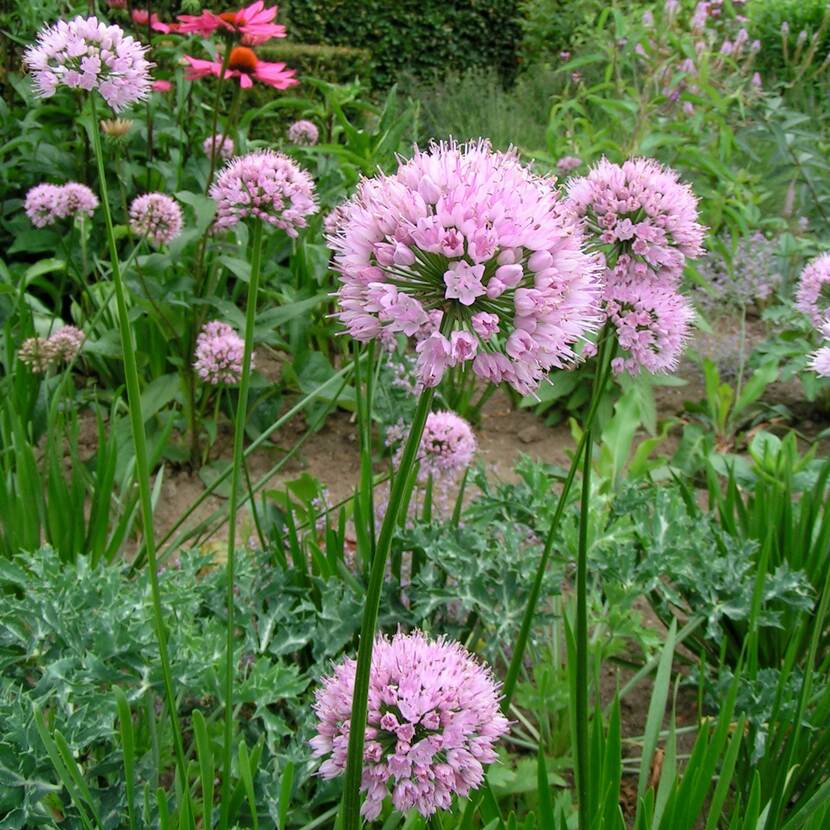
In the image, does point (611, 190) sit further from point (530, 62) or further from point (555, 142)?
point (530, 62)

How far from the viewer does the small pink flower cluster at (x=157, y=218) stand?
8.98 feet

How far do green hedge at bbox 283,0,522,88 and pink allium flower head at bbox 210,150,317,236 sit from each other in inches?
301

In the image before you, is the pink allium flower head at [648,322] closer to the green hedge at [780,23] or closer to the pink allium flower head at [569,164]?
the pink allium flower head at [569,164]

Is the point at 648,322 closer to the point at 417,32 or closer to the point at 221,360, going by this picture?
the point at 221,360

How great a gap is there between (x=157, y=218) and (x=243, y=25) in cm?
66

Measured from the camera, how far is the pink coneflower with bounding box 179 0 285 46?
2709 millimetres

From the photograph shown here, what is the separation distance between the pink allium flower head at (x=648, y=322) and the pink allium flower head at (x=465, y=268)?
39cm

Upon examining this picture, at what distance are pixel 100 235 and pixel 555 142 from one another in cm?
208

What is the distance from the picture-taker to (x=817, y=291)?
71.6 inches

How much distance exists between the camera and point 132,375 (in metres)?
0.94

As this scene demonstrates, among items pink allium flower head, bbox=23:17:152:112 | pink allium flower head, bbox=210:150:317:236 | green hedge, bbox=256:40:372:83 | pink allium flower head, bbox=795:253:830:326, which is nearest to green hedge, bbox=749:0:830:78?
green hedge, bbox=256:40:372:83

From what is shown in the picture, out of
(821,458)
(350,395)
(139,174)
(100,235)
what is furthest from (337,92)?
(821,458)

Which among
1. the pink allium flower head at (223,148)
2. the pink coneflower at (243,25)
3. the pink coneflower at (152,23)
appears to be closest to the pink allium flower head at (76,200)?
the pink allium flower head at (223,148)

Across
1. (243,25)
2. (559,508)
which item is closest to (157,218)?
(243,25)
